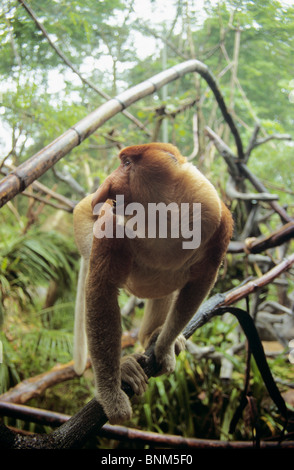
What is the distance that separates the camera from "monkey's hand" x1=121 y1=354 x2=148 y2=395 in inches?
39.4

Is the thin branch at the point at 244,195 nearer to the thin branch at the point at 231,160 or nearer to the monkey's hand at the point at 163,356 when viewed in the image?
the thin branch at the point at 231,160

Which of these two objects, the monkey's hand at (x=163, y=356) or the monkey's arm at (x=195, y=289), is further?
the monkey's hand at (x=163, y=356)

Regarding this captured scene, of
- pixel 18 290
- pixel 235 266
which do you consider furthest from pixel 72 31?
pixel 235 266

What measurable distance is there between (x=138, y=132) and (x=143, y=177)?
1283 mm

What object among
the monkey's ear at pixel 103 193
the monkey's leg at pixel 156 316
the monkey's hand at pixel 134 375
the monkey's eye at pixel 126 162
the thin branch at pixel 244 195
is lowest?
the monkey's leg at pixel 156 316

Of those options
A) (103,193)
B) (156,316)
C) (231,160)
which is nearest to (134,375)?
(156,316)

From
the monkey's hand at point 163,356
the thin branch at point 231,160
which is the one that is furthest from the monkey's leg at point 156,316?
the thin branch at point 231,160

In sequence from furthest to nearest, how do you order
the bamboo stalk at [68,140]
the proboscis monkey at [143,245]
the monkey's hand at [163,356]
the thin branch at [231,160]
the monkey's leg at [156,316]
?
the thin branch at [231,160] < the monkey's leg at [156,316] < the monkey's hand at [163,356] < the proboscis monkey at [143,245] < the bamboo stalk at [68,140]

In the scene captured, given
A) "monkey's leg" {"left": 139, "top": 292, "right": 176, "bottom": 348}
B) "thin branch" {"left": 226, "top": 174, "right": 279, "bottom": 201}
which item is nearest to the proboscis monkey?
"monkey's leg" {"left": 139, "top": 292, "right": 176, "bottom": 348}

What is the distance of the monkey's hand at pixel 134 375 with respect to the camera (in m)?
1.00

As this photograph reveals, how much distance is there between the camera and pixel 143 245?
0.97 meters
